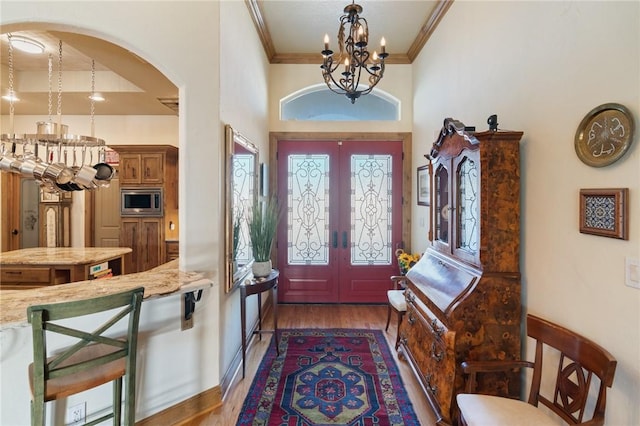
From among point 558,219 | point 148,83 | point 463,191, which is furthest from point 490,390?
point 148,83

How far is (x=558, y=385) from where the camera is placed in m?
1.57

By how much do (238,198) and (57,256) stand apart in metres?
2.11

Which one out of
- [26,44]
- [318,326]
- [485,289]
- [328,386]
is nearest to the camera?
[485,289]

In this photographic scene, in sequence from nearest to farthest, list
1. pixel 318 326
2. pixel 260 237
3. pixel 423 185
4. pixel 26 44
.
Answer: pixel 260 237 → pixel 26 44 → pixel 318 326 → pixel 423 185

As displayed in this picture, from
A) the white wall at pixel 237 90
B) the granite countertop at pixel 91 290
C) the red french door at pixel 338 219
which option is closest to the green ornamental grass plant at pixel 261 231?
the white wall at pixel 237 90

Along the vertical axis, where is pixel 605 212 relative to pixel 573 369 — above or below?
above

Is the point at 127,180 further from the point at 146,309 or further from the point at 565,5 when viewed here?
the point at 565,5

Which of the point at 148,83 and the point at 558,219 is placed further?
the point at 148,83

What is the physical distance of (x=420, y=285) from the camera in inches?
96.2

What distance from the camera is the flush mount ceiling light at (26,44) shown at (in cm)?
306

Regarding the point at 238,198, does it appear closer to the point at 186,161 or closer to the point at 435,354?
the point at 186,161

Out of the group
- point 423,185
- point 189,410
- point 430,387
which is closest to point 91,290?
point 189,410

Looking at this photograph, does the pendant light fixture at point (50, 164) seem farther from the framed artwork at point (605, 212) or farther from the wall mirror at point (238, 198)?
the framed artwork at point (605, 212)

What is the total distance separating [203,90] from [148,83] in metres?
1.56
